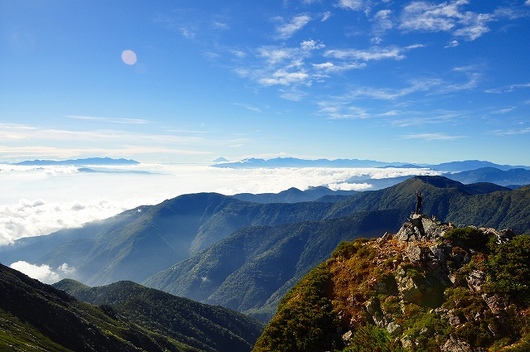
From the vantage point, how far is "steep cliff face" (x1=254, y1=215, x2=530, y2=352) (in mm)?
37562

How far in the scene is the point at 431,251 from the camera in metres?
47.9

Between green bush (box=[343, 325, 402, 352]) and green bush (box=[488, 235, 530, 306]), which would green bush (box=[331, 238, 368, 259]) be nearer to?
green bush (box=[343, 325, 402, 352])

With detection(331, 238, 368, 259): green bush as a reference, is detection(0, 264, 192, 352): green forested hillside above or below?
below

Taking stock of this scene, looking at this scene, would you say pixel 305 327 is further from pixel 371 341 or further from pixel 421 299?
pixel 421 299

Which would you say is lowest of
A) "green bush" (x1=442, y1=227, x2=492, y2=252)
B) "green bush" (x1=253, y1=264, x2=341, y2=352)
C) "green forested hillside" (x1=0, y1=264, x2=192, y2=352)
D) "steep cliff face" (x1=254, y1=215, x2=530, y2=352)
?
"green forested hillside" (x1=0, y1=264, x2=192, y2=352)

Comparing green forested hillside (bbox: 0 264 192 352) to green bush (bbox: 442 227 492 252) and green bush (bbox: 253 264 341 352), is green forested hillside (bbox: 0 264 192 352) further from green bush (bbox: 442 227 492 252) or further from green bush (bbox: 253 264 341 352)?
green bush (bbox: 442 227 492 252)

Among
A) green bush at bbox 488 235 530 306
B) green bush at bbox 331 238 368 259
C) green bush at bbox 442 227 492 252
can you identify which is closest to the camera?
green bush at bbox 488 235 530 306

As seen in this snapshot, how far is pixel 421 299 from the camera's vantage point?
4309 centimetres

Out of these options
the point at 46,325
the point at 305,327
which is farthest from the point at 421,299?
the point at 46,325

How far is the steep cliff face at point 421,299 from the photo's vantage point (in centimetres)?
3756

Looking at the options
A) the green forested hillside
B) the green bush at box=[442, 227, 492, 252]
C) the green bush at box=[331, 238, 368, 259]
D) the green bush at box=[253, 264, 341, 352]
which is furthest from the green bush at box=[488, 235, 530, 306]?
the green forested hillside

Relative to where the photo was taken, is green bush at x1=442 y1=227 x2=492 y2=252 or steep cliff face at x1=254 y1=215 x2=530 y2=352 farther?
green bush at x1=442 y1=227 x2=492 y2=252

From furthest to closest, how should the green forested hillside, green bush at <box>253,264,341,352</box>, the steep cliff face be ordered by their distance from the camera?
the green forested hillside, green bush at <box>253,264,341,352</box>, the steep cliff face

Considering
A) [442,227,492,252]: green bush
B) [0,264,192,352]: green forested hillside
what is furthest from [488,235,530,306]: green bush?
[0,264,192,352]: green forested hillside
